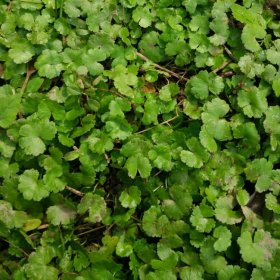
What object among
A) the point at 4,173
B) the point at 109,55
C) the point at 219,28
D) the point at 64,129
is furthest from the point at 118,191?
the point at 219,28

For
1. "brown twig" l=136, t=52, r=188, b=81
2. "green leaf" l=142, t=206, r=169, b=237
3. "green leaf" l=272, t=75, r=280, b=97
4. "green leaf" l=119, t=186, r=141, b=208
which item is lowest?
"green leaf" l=142, t=206, r=169, b=237

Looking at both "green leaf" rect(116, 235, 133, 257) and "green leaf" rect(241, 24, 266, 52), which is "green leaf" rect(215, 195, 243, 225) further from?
"green leaf" rect(241, 24, 266, 52)

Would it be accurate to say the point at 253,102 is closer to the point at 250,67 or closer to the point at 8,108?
the point at 250,67

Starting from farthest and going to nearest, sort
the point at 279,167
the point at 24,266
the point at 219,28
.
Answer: the point at 219,28 < the point at 279,167 < the point at 24,266

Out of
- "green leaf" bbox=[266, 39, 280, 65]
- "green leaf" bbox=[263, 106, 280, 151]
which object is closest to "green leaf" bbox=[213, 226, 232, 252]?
"green leaf" bbox=[263, 106, 280, 151]

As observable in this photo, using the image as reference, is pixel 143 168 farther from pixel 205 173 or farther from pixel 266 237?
pixel 266 237

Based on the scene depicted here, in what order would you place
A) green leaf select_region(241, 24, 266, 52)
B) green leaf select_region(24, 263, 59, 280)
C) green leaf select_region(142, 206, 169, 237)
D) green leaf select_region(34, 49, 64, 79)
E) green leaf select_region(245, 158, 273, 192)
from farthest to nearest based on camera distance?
1. green leaf select_region(241, 24, 266, 52)
2. green leaf select_region(34, 49, 64, 79)
3. green leaf select_region(245, 158, 273, 192)
4. green leaf select_region(142, 206, 169, 237)
5. green leaf select_region(24, 263, 59, 280)

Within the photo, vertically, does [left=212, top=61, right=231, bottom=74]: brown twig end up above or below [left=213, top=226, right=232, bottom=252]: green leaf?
above

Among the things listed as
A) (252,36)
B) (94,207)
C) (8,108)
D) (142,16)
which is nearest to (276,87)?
(252,36)
